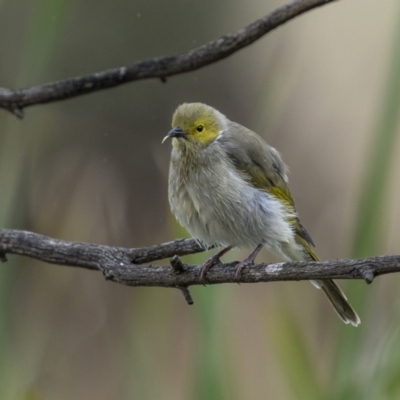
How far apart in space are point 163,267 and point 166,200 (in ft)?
13.5

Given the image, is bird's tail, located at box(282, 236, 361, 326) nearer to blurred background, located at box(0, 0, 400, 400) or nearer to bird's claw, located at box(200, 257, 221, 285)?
blurred background, located at box(0, 0, 400, 400)

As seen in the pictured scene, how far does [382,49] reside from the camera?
721cm

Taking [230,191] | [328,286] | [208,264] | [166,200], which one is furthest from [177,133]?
[166,200]

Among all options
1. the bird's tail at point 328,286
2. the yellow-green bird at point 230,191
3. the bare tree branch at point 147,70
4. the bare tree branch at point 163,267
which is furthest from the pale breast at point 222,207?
the bare tree branch at point 147,70

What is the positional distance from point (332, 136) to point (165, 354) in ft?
17.3

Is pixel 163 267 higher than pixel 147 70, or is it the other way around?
pixel 147 70

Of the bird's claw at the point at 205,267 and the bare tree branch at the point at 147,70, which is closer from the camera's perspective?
the bird's claw at the point at 205,267

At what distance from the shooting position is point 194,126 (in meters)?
3.04

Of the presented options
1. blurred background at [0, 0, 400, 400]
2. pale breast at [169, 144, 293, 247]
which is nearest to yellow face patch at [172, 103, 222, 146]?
pale breast at [169, 144, 293, 247]

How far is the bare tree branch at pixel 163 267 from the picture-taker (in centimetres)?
179

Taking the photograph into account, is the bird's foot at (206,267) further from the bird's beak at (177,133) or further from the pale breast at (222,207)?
the bird's beak at (177,133)

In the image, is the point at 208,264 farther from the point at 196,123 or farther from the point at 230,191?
the point at 196,123

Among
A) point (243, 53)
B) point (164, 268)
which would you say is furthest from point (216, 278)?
point (243, 53)

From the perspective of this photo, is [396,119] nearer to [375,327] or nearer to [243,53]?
[375,327]
